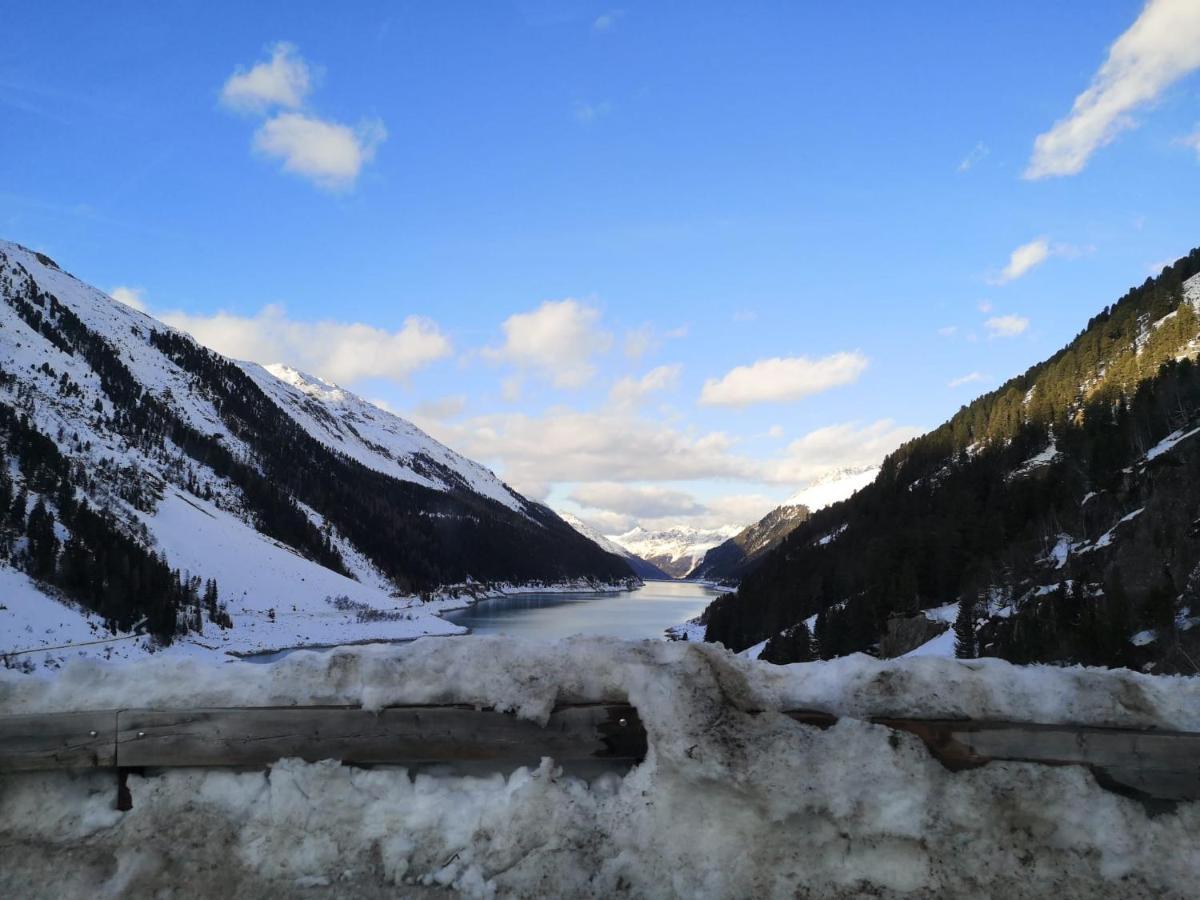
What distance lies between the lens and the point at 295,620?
82625mm

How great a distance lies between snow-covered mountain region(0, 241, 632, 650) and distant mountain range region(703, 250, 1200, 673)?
157 feet

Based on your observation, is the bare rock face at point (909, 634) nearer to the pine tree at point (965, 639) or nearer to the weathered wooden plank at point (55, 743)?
the pine tree at point (965, 639)

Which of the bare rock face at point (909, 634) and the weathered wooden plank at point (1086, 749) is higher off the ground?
the weathered wooden plank at point (1086, 749)

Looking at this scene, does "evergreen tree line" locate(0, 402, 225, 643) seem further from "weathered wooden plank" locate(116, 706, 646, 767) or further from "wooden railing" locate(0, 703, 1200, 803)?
"weathered wooden plank" locate(116, 706, 646, 767)

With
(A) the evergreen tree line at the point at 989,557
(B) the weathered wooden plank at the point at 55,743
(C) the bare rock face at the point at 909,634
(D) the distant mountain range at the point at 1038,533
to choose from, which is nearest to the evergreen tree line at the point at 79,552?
(D) the distant mountain range at the point at 1038,533

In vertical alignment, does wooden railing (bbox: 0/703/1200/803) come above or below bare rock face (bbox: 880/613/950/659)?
above

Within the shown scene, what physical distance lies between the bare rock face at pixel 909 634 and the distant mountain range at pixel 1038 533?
149 mm

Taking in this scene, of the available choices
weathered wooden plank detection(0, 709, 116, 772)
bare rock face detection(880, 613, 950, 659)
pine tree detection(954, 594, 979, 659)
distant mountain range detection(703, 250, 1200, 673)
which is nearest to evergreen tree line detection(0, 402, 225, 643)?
distant mountain range detection(703, 250, 1200, 673)

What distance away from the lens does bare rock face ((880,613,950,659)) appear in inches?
1886

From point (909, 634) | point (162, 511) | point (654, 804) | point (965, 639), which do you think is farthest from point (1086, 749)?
point (162, 511)

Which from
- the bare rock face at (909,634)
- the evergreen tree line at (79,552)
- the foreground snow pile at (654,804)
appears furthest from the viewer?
the evergreen tree line at (79,552)

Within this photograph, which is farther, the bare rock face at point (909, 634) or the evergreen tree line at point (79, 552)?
the evergreen tree line at point (79, 552)

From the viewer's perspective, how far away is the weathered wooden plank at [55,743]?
4.04 meters

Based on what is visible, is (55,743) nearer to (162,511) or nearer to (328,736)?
(328,736)
